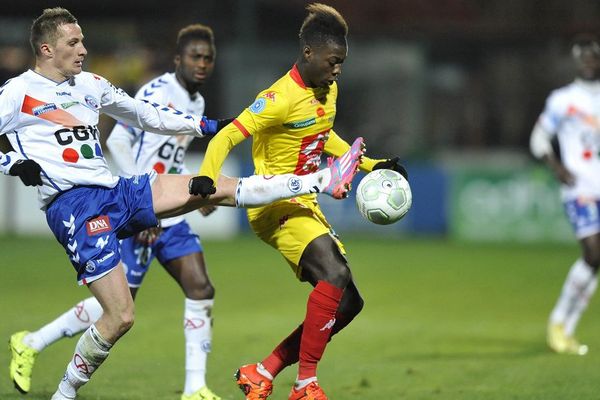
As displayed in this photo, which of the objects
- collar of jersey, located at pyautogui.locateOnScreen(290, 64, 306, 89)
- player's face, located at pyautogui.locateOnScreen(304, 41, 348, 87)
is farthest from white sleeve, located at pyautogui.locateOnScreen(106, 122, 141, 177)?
player's face, located at pyautogui.locateOnScreen(304, 41, 348, 87)

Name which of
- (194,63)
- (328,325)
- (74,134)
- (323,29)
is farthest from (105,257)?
(194,63)

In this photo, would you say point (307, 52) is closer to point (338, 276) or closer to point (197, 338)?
point (338, 276)

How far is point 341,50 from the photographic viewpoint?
6617mm

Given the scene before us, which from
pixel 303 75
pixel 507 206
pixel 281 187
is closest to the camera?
pixel 281 187

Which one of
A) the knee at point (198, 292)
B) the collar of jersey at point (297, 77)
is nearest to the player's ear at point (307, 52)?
the collar of jersey at point (297, 77)

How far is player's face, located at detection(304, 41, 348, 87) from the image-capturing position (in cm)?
660

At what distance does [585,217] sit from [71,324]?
4740 millimetres

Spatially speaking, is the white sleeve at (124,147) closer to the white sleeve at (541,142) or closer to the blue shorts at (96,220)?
the blue shorts at (96,220)

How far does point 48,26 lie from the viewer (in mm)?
6320

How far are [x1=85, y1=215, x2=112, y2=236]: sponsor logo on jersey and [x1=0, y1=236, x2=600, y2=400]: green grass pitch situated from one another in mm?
1418

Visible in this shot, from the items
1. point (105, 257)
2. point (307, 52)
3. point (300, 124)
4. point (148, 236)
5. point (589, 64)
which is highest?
point (307, 52)

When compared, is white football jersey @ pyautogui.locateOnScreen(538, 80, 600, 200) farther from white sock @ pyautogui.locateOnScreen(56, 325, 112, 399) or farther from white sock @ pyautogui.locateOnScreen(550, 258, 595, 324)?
white sock @ pyautogui.locateOnScreen(56, 325, 112, 399)

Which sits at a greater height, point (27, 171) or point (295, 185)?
point (27, 171)

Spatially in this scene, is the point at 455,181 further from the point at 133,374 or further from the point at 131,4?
the point at 133,374
